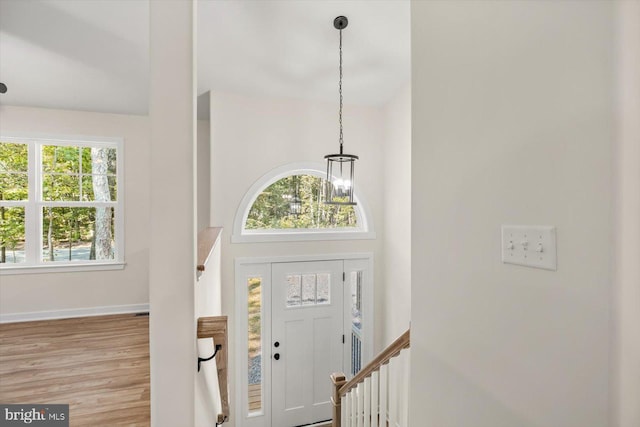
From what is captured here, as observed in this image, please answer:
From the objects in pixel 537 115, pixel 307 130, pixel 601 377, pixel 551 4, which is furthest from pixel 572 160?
pixel 307 130

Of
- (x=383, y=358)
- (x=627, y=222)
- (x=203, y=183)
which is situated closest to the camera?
(x=627, y=222)

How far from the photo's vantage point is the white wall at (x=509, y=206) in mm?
804

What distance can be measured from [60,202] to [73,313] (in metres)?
1.34

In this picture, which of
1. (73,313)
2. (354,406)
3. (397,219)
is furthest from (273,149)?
(73,313)

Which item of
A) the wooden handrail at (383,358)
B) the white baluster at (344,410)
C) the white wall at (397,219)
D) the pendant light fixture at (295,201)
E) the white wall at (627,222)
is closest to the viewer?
the white wall at (627,222)

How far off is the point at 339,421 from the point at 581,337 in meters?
2.25

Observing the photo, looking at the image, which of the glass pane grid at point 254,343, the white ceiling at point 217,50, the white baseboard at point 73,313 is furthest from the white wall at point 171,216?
the white baseboard at point 73,313

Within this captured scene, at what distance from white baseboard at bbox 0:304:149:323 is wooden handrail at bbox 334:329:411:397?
9.28 ft

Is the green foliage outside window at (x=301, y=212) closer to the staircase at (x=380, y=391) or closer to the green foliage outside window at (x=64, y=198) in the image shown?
the green foliage outside window at (x=64, y=198)

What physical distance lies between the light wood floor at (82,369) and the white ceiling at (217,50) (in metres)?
2.55

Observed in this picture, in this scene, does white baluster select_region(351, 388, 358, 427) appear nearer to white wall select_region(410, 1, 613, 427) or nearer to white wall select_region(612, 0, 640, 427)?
white wall select_region(410, 1, 613, 427)

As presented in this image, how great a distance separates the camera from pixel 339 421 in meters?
2.53

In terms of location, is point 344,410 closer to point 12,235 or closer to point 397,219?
point 397,219

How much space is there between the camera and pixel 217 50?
3043 mm
